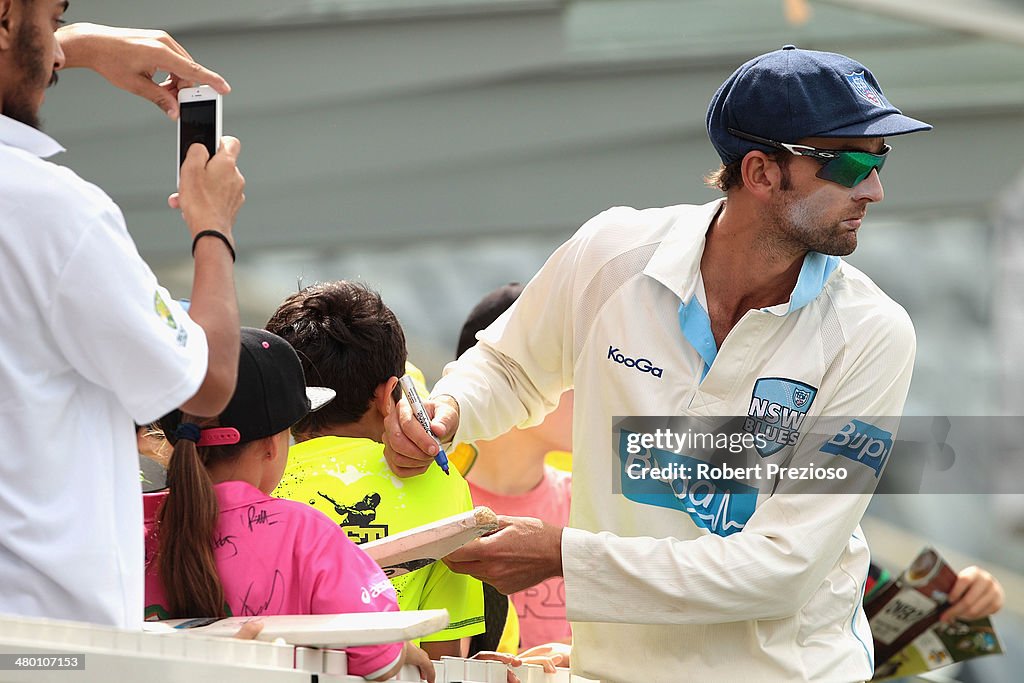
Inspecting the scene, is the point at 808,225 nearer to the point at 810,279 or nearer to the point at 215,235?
the point at 810,279

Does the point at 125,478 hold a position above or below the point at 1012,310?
below

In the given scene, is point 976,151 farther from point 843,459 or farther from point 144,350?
point 144,350

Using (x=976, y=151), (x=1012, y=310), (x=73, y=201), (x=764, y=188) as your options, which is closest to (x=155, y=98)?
(x=73, y=201)

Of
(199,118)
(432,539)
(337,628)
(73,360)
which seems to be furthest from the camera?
(432,539)

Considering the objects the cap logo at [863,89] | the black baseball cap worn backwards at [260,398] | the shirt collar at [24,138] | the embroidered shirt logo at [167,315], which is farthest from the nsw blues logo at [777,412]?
the shirt collar at [24,138]

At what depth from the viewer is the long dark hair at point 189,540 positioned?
83.1 inches

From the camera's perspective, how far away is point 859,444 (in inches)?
104

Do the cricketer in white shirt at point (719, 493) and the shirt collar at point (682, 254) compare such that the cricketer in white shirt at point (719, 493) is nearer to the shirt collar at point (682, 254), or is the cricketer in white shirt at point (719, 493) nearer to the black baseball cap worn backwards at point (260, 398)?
the shirt collar at point (682, 254)

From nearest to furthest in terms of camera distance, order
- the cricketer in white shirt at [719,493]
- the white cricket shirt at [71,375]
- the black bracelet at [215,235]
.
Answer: the white cricket shirt at [71,375]
the black bracelet at [215,235]
the cricketer in white shirt at [719,493]

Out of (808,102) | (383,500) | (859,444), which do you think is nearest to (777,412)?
(859,444)

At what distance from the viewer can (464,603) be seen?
109 inches

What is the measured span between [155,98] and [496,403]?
1.08 meters

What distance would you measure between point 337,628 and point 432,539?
380mm

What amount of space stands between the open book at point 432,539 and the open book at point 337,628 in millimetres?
257
